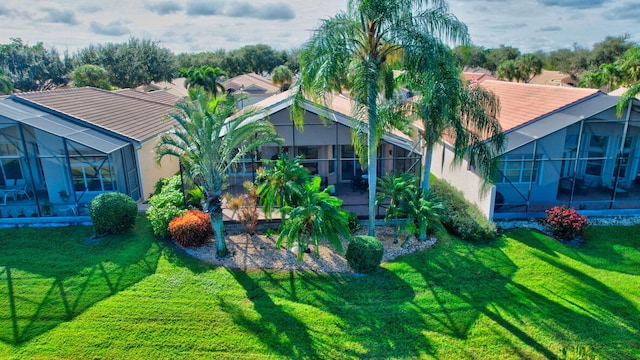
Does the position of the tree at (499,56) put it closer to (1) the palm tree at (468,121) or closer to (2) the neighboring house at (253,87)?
(2) the neighboring house at (253,87)

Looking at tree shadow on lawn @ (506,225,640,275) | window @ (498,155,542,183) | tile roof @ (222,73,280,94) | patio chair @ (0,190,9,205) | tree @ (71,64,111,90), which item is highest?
tree @ (71,64,111,90)

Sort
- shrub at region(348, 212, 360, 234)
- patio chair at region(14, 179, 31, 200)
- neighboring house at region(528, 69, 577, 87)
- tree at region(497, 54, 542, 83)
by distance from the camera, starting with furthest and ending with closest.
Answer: neighboring house at region(528, 69, 577, 87) → tree at region(497, 54, 542, 83) → patio chair at region(14, 179, 31, 200) → shrub at region(348, 212, 360, 234)

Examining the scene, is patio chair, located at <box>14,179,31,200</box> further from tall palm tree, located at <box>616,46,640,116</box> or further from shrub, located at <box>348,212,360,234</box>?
tall palm tree, located at <box>616,46,640,116</box>

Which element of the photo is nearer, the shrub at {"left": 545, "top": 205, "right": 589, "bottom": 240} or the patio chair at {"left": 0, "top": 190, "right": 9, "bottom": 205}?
the shrub at {"left": 545, "top": 205, "right": 589, "bottom": 240}

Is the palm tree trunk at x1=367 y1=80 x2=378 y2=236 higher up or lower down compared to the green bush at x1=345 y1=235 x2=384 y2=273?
higher up

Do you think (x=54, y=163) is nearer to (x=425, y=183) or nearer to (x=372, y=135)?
(x=372, y=135)

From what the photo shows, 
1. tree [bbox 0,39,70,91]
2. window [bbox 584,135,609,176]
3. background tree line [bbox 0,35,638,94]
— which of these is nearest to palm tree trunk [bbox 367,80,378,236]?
window [bbox 584,135,609,176]

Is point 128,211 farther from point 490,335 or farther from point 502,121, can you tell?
point 502,121

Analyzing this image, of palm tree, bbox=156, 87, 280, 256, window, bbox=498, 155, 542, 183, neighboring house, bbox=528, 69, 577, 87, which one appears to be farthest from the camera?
neighboring house, bbox=528, 69, 577, 87
